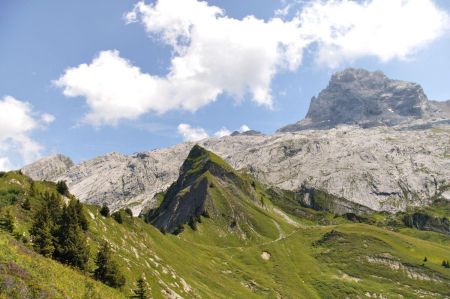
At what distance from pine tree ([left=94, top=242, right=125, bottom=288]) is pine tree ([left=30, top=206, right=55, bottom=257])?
23.6ft

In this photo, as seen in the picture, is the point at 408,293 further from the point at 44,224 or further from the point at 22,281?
the point at 22,281

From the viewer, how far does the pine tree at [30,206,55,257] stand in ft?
161

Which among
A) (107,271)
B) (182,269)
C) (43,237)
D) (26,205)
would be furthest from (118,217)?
(43,237)

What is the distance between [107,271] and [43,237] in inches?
410

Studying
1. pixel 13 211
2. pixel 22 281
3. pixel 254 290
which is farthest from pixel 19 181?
pixel 254 290

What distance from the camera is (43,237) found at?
50.2 metres

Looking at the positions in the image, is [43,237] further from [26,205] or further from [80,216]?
[80,216]

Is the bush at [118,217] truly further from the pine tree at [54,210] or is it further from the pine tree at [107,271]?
the pine tree at [107,271]

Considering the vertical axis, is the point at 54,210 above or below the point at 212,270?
above

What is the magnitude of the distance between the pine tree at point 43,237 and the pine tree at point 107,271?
7180mm

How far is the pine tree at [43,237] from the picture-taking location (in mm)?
48938

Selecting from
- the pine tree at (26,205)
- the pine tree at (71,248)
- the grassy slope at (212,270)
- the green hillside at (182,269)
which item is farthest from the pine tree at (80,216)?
the pine tree at (71,248)

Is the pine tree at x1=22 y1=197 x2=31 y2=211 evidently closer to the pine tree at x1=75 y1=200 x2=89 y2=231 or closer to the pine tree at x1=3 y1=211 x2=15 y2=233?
the pine tree at x1=75 y1=200 x2=89 y2=231

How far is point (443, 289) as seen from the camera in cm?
18425
